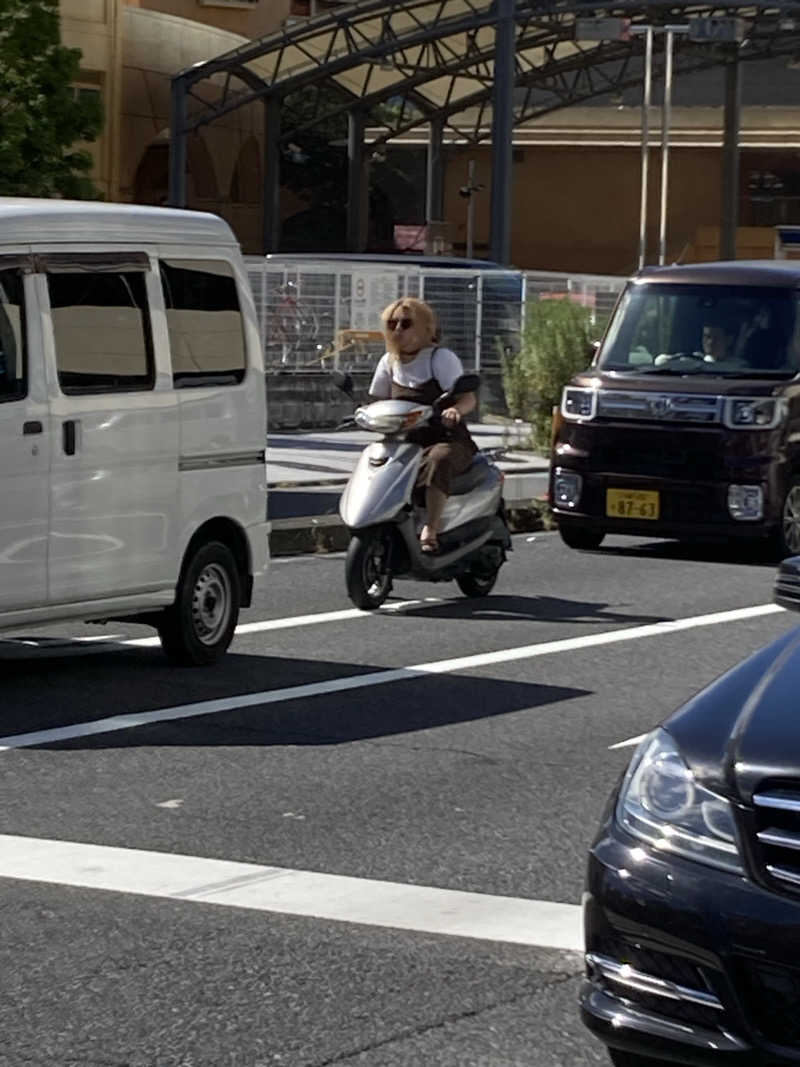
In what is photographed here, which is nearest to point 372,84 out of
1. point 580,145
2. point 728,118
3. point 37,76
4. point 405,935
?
point 728,118

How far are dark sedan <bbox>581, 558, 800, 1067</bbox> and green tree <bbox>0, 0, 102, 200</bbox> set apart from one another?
94.6 feet

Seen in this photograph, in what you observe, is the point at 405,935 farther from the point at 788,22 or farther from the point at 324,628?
the point at 788,22

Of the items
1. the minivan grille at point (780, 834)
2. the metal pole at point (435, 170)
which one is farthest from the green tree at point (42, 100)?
the metal pole at point (435, 170)

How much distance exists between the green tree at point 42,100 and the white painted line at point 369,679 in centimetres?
2063

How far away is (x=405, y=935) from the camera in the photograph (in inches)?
247

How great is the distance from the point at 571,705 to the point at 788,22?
4328cm

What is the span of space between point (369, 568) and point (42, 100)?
826 inches

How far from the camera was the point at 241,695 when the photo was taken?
1055cm

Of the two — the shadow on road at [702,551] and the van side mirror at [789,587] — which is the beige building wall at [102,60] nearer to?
the shadow on road at [702,551]

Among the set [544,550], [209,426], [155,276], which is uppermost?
[155,276]

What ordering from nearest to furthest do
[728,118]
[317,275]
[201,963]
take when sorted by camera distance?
[201,963] < [317,275] < [728,118]

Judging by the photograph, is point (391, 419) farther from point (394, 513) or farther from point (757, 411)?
point (757, 411)

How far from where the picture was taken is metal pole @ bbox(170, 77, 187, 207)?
155 feet

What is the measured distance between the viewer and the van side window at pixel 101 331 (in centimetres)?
1041
